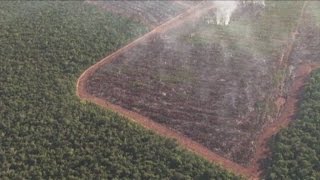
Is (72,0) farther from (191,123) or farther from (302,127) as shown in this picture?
(302,127)

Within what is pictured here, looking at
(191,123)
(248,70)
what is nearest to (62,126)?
(191,123)

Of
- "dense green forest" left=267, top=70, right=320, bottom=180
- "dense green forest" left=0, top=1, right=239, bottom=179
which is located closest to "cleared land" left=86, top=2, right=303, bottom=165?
"dense green forest" left=267, top=70, right=320, bottom=180

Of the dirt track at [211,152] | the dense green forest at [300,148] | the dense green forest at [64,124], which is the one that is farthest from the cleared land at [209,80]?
the dense green forest at [64,124]

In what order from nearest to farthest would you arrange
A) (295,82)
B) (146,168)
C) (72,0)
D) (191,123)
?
(146,168) → (191,123) → (295,82) → (72,0)

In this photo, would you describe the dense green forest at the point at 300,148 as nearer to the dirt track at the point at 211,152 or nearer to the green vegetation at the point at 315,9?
the dirt track at the point at 211,152

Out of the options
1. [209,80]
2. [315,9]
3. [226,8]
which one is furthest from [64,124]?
[315,9]

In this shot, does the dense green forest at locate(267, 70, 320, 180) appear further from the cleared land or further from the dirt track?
the cleared land
